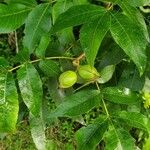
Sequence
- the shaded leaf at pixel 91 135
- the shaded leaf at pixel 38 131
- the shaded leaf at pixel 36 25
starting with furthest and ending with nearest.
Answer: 1. the shaded leaf at pixel 38 131
2. the shaded leaf at pixel 36 25
3. the shaded leaf at pixel 91 135

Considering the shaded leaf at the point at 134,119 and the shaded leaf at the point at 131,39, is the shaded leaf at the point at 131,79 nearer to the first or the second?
the shaded leaf at the point at 134,119

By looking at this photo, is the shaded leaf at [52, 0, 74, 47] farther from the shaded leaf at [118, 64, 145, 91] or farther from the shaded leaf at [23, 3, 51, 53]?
the shaded leaf at [118, 64, 145, 91]

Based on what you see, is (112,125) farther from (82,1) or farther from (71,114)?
(82,1)

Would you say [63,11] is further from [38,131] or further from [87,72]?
[38,131]

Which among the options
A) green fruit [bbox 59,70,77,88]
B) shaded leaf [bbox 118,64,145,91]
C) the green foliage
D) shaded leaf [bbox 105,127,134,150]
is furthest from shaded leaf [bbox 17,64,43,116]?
shaded leaf [bbox 118,64,145,91]

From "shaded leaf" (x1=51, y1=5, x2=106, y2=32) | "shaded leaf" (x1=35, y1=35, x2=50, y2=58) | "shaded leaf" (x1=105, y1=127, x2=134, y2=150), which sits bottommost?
"shaded leaf" (x1=105, y1=127, x2=134, y2=150)

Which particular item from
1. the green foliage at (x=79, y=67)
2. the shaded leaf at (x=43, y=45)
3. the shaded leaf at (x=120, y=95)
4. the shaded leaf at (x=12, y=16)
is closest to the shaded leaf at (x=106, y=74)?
the green foliage at (x=79, y=67)

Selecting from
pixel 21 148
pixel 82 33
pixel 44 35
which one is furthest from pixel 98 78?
pixel 21 148
